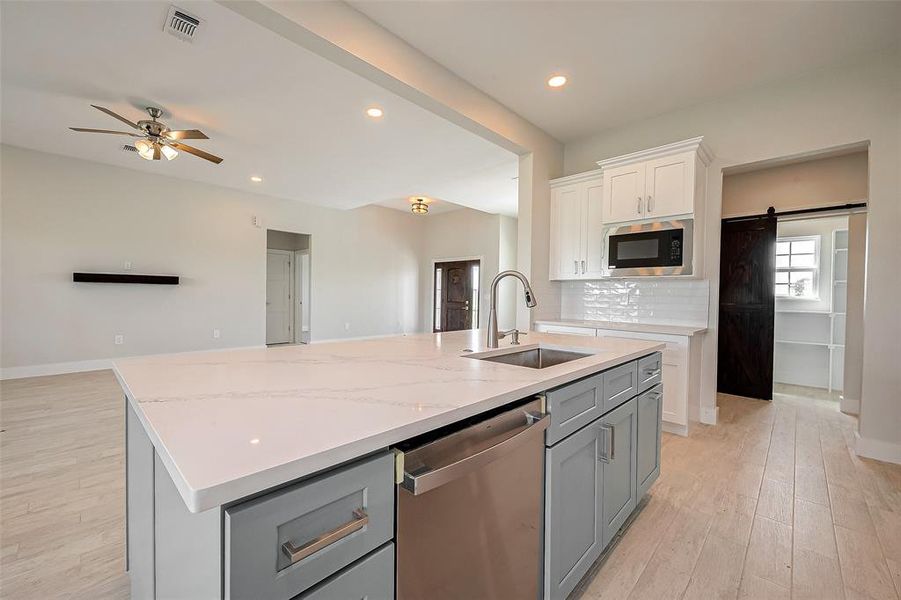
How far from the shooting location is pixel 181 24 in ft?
7.85

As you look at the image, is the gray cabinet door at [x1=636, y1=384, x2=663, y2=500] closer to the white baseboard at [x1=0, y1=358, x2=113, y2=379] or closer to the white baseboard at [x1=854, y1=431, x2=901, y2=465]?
the white baseboard at [x1=854, y1=431, x2=901, y2=465]

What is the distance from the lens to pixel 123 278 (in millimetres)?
5238

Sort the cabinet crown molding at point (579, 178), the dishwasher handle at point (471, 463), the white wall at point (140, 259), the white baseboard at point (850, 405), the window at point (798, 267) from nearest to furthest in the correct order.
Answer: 1. the dishwasher handle at point (471, 463)
2. the white baseboard at point (850, 405)
3. the cabinet crown molding at point (579, 178)
4. the window at point (798, 267)
5. the white wall at point (140, 259)

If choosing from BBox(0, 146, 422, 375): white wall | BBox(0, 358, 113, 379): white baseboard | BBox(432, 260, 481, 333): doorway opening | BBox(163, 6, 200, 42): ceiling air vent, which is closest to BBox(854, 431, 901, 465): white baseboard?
BBox(163, 6, 200, 42): ceiling air vent

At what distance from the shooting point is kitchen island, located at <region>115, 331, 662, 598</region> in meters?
0.58

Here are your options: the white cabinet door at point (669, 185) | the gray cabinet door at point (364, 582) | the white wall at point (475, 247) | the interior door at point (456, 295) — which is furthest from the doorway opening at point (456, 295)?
the gray cabinet door at point (364, 582)

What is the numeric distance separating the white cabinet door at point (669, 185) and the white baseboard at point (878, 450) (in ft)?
6.72

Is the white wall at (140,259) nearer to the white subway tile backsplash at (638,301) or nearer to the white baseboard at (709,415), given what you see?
the white subway tile backsplash at (638,301)

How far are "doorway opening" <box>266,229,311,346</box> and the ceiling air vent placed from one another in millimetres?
5065

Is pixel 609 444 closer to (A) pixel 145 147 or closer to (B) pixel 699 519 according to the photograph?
(B) pixel 699 519

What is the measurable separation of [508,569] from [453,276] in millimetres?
7567

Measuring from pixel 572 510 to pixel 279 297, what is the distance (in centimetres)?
761

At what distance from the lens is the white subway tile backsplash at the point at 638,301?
3484 mm

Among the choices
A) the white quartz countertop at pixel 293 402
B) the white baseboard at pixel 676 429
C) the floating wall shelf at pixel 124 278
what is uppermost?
the floating wall shelf at pixel 124 278
